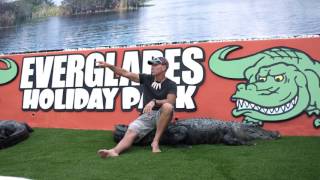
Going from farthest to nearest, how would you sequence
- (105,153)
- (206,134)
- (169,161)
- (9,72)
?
1. (9,72)
2. (206,134)
3. (105,153)
4. (169,161)

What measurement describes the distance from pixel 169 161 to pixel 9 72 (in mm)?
4286

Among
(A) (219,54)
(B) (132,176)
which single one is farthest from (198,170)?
(A) (219,54)

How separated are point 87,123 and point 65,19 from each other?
2.09m

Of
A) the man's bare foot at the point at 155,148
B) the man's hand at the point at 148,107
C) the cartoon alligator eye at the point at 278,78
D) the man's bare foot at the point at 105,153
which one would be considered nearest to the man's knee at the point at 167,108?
the man's hand at the point at 148,107

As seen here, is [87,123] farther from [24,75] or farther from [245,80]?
[245,80]

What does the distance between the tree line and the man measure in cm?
238

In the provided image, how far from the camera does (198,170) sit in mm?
4316

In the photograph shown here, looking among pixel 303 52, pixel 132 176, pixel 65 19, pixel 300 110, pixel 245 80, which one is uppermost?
pixel 65 19

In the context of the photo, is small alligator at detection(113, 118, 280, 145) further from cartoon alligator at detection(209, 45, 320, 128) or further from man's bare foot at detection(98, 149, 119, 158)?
man's bare foot at detection(98, 149, 119, 158)

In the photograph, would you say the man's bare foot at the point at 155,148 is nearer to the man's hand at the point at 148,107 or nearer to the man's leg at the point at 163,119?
the man's leg at the point at 163,119

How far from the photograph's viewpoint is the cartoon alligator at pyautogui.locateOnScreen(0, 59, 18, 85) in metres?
7.86

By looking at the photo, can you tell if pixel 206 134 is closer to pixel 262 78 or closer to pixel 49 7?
pixel 262 78

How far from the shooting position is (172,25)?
7352 mm

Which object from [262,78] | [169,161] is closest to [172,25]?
[262,78]
